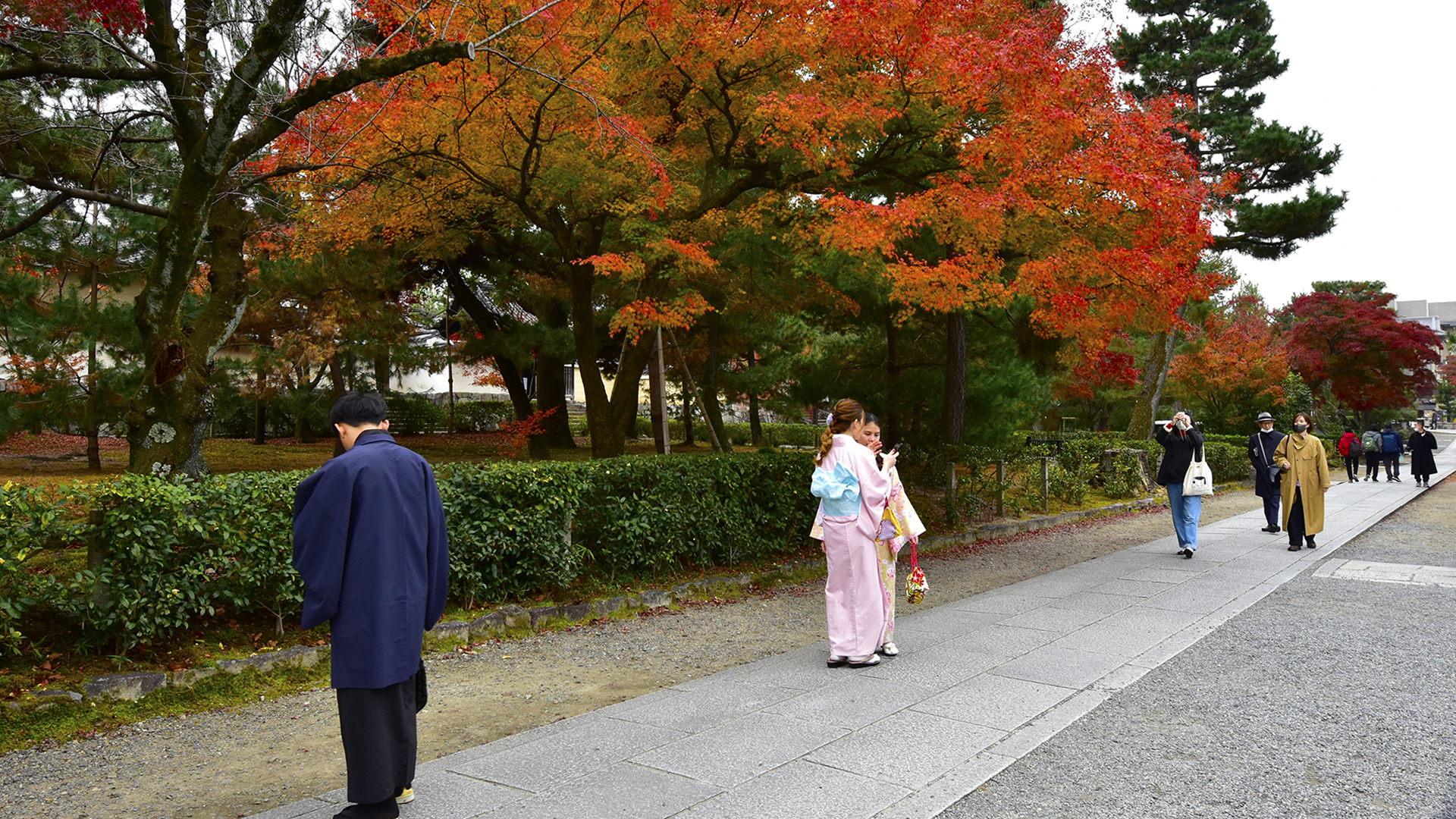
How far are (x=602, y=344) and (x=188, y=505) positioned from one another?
16751 millimetres

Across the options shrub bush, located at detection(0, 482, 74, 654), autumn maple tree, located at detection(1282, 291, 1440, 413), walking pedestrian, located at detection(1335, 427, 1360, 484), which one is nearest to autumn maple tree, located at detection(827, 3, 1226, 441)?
shrub bush, located at detection(0, 482, 74, 654)

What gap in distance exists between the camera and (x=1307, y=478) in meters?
10.5

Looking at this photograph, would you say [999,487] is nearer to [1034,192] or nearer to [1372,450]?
[1034,192]

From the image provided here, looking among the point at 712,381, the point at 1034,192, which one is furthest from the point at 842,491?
the point at 712,381

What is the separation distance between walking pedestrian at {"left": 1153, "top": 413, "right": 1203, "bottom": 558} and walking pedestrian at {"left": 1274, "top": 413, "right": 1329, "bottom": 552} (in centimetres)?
135

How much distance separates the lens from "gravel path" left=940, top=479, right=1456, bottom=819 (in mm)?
3330

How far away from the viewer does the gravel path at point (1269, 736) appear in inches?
131

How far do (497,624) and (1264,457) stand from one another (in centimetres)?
1036

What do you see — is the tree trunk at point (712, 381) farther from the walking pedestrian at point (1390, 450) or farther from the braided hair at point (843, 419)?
the walking pedestrian at point (1390, 450)

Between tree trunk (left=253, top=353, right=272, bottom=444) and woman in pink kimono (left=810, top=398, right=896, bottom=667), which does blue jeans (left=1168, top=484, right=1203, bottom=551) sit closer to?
woman in pink kimono (left=810, top=398, right=896, bottom=667)

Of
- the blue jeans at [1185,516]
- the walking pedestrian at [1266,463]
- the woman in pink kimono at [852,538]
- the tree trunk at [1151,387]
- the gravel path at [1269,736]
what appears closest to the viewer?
the gravel path at [1269,736]

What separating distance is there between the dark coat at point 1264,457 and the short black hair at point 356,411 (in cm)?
1141

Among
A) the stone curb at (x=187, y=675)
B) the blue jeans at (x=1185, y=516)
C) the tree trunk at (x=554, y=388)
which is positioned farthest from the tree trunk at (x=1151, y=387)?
the stone curb at (x=187, y=675)

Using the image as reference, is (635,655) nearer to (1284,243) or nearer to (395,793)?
(395,793)
